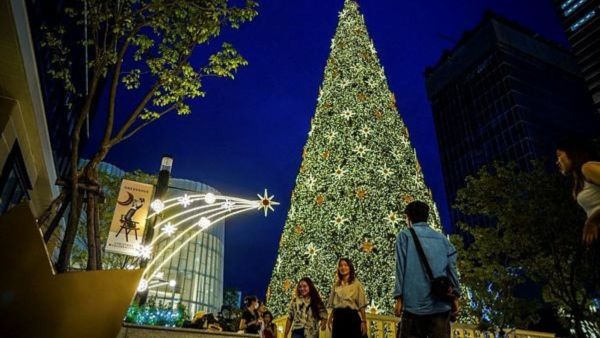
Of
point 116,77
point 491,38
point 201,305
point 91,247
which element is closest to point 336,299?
point 91,247

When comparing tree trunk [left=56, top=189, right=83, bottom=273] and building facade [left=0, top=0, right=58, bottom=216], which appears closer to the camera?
tree trunk [left=56, top=189, right=83, bottom=273]

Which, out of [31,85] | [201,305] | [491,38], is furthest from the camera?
[491,38]

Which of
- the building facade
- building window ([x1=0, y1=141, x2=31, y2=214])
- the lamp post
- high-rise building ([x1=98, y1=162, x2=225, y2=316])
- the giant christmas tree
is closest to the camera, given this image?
the building facade

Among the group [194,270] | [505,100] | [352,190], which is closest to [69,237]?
[352,190]

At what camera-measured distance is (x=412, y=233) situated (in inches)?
142

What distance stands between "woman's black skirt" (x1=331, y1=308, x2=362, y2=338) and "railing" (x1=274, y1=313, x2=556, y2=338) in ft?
7.47

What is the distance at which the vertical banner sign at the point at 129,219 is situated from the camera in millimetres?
9922

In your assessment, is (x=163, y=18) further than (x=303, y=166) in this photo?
No

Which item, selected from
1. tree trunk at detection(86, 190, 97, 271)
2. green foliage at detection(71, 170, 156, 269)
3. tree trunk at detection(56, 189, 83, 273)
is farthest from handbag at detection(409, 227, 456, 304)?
green foliage at detection(71, 170, 156, 269)

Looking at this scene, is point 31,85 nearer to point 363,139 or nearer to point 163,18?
point 163,18

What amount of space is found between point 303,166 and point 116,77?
735cm

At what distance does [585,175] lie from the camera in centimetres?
256

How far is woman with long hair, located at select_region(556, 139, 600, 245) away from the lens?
2.38 m

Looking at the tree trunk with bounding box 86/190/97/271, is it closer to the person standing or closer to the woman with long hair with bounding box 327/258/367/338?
the woman with long hair with bounding box 327/258/367/338
